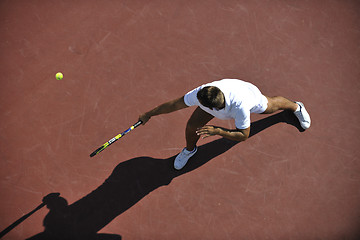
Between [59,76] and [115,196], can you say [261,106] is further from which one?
[59,76]

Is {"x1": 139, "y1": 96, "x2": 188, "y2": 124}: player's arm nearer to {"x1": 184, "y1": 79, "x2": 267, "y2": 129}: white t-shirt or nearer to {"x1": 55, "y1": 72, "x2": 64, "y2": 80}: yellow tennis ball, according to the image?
{"x1": 184, "y1": 79, "x2": 267, "y2": 129}: white t-shirt

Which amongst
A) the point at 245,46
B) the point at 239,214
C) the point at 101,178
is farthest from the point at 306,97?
the point at 101,178

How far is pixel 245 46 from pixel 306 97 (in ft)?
3.98

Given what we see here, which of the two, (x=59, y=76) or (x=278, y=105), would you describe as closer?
(x=278, y=105)

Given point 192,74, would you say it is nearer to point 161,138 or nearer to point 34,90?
point 161,138

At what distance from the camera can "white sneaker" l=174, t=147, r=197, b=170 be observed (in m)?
3.66

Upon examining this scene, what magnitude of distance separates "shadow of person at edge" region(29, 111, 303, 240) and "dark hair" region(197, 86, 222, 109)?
4.80 feet

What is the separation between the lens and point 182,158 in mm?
3713

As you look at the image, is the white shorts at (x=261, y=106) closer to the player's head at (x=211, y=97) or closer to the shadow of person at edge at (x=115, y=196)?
the player's head at (x=211, y=97)

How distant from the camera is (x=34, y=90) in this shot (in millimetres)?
4172

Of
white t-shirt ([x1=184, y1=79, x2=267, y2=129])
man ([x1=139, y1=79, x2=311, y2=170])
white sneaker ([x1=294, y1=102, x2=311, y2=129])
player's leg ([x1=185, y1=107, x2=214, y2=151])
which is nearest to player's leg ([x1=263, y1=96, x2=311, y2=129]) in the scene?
white sneaker ([x1=294, y1=102, x2=311, y2=129])

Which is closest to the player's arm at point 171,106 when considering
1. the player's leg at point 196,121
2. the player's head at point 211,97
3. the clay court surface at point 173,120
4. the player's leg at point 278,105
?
the player's leg at point 196,121

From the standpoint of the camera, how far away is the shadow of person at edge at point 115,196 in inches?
140

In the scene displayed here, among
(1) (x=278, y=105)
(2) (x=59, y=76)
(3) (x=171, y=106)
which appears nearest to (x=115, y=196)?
(3) (x=171, y=106)
